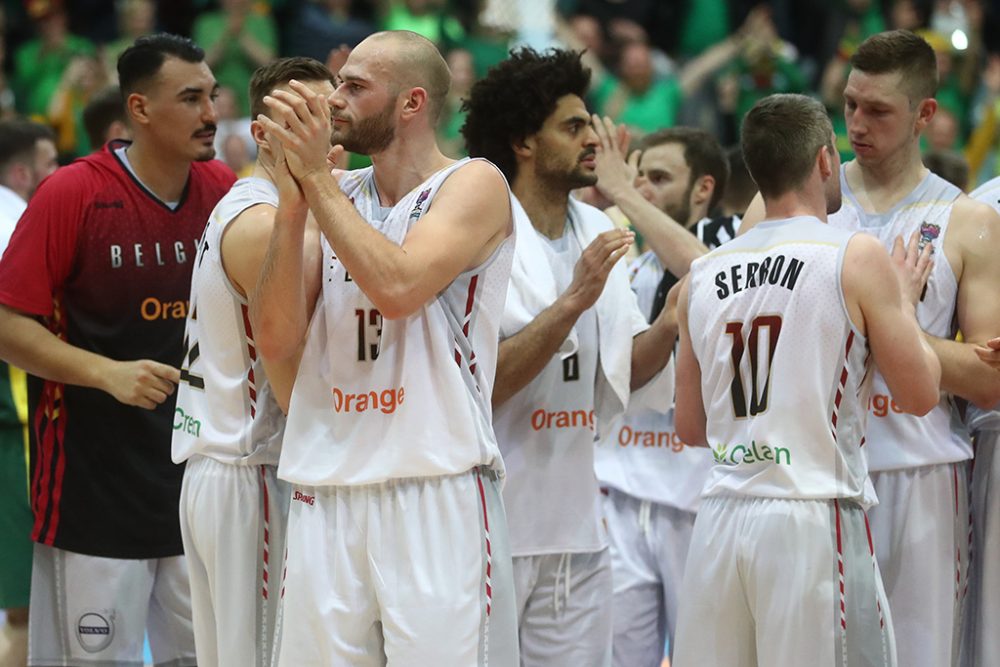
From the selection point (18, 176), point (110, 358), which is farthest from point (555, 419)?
point (18, 176)

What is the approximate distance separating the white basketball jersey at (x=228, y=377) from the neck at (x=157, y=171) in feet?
2.97

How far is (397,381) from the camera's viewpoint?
4395 mm

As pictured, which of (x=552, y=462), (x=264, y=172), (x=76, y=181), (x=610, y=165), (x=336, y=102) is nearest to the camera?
(x=336, y=102)

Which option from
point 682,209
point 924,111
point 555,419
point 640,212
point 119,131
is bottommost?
point 555,419

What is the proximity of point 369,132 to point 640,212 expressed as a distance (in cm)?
196

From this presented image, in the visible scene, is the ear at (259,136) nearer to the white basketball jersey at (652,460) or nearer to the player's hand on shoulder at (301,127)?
the player's hand on shoulder at (301,127)

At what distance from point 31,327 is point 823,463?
10.4 feet

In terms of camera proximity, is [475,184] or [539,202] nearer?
[475,184]

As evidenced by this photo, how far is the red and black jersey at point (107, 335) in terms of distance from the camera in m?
5.83

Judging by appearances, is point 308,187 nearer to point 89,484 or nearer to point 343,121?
point 343,121

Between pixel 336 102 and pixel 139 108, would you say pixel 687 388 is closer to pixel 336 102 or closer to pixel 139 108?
pixel 336 102

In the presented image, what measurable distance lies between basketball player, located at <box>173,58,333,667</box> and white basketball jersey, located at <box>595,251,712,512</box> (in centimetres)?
184

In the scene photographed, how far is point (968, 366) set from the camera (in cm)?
518

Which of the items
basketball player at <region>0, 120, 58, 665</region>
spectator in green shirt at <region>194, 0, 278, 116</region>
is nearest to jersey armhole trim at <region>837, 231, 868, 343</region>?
basketball player at <region>0, 120, 58, 665</region>
